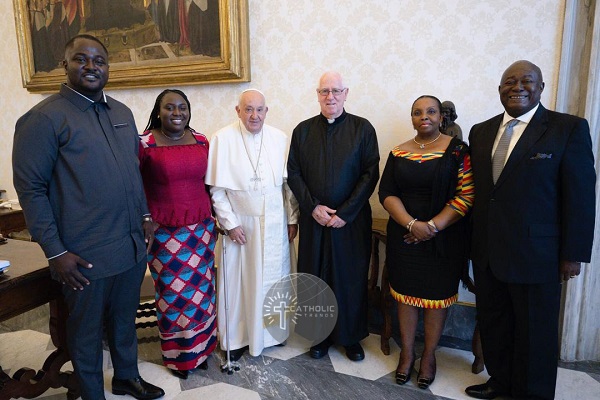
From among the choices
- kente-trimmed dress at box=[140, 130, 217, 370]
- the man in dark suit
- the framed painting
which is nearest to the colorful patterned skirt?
kente-trimmed dress at box=[140, 130, 217, 370]

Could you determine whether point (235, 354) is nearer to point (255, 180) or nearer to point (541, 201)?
point (255, 180)

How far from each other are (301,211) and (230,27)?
5.21 ft

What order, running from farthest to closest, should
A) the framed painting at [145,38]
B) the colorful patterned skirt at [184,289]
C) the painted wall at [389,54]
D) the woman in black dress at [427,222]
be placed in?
the framed painting at [145,38], the painted wall at [389,54], the colorful patterned skirt at [184,289], the woman in black dress at [427,222]

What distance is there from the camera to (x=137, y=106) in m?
3.76

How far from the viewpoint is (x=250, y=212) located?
255 centimetres

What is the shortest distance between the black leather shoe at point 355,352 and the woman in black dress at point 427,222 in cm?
30

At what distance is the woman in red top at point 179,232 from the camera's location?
7.47 ft

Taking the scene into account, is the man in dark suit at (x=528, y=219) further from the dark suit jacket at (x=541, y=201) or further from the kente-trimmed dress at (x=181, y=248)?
the kente-trimmed dress at (x=181, y=248)

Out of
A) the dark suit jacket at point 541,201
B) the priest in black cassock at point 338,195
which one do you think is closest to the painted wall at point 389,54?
the priest in black cassock at point 338,195

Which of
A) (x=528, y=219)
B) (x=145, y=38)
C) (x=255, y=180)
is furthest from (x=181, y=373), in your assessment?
(x=145, y=38)

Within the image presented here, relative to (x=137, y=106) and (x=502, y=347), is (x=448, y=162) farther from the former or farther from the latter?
(x=137, y=106)

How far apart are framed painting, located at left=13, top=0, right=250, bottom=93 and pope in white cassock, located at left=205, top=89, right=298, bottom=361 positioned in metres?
0.91

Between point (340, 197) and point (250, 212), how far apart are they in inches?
22.6

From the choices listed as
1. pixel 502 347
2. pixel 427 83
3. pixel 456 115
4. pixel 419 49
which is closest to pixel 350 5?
pixel 419 49
